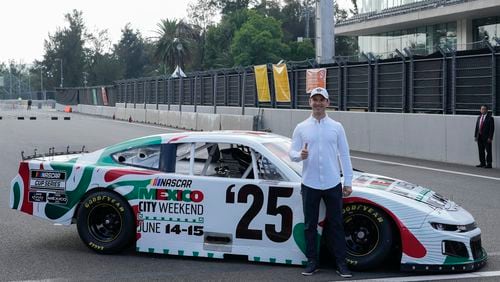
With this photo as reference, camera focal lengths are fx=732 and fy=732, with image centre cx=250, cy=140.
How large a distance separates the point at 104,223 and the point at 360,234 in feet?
9.02

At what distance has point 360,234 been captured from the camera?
22.9 feet

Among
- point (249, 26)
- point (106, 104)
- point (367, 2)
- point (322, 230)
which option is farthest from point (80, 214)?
point (249, 26)

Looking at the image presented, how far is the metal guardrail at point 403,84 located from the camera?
19.0 metres

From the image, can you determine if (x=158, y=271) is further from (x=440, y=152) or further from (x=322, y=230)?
(x=440, y=152)

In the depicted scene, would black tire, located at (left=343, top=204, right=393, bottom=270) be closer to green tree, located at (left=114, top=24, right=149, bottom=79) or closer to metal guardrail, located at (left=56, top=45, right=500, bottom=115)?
metal guardrail, located at (left=56, top=45, right=500, bottom=115)

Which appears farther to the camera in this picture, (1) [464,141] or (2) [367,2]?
(2) [367,2]

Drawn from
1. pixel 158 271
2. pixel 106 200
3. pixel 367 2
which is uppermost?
pixel 367 2

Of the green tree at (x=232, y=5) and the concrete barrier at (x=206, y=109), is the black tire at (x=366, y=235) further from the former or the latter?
the green tree at (x=232, y=5)

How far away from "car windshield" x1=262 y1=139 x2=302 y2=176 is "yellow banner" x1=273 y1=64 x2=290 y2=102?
69.8 feet

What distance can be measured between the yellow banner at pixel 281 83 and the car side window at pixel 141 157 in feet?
70.1

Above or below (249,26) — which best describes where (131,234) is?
below

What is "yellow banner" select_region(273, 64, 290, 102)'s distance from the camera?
29203 millimetres

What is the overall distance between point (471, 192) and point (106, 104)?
182 feet

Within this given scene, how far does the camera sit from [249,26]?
9481cm
